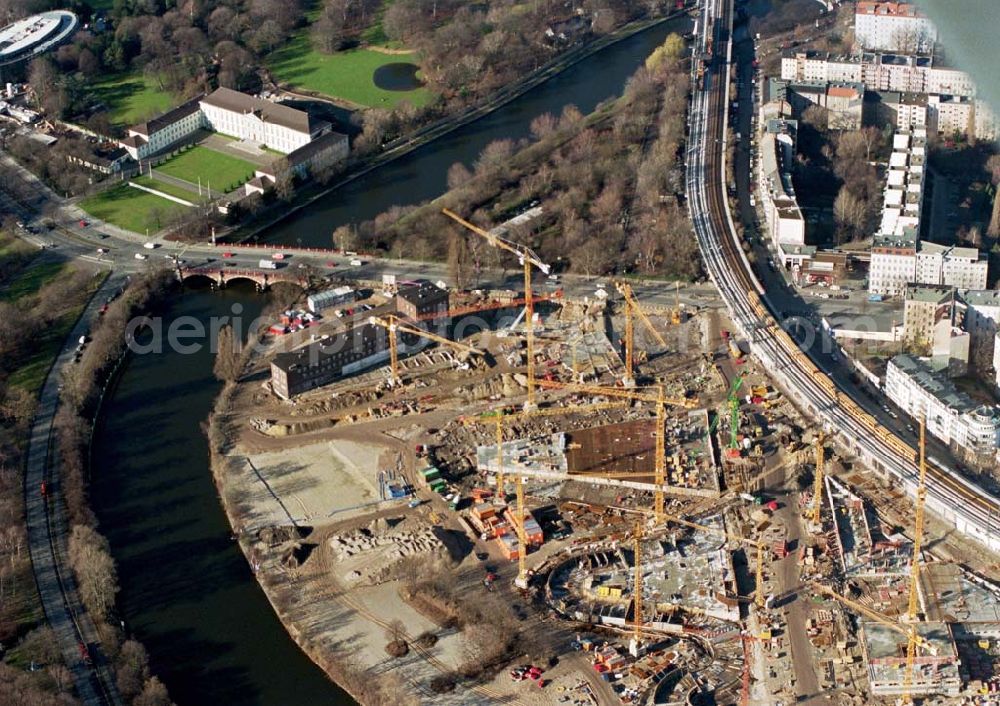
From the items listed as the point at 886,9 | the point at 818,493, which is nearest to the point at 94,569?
the point at 818,493

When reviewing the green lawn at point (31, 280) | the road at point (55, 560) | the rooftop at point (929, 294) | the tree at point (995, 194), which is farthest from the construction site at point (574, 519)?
the tree at point (995, 194)

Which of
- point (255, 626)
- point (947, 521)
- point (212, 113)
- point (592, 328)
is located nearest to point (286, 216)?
point (212, 113)

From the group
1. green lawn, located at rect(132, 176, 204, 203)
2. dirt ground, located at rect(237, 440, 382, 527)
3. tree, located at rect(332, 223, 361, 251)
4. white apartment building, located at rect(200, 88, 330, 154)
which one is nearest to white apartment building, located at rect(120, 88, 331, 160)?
white apartment building, located at rect(200, 88, 330, 154)

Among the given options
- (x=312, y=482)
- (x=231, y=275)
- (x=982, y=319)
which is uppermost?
(x=231, y=275)

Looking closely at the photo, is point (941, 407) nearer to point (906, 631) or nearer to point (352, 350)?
point (906, 631)

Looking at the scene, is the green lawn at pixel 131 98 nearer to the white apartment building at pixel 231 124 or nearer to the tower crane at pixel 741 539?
the white apartment building at pixel 231 124
